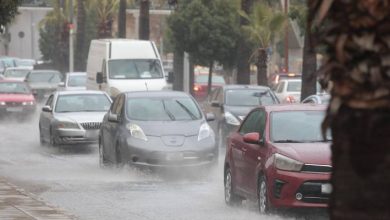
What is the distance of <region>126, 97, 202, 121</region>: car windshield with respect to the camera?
2053 centimetres

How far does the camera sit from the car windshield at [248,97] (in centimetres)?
2789

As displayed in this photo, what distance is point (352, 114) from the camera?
13.3 ft

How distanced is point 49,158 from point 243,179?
1073 cm

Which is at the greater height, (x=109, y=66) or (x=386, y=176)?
(x=386, y=176)

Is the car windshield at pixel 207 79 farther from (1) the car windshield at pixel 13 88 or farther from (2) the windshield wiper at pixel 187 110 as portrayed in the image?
(2) the windshield wiper at pixel 187 110

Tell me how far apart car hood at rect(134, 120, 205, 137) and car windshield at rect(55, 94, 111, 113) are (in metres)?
7.25

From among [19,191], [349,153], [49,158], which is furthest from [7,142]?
[349,153]

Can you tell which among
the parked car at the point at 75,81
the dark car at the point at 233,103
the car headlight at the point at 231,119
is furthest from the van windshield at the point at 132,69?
the car headlight at the point at 231,119

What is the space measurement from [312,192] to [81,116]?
14.0 metres

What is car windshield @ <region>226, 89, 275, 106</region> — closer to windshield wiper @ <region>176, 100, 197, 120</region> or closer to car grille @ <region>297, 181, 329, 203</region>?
windshield wiper @ <region>176, 100, 197, 120</region>

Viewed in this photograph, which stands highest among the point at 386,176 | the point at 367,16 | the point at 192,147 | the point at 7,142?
the point at 367,16

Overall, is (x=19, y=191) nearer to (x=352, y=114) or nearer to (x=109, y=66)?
(x=352, y=114)

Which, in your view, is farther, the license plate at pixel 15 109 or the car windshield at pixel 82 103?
the license plate at pixel 15 109

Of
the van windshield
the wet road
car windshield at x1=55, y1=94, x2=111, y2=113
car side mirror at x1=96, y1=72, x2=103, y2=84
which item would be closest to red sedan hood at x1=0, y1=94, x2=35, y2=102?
car side mirror at x1=96, y1=72, x2=103, y2=84
